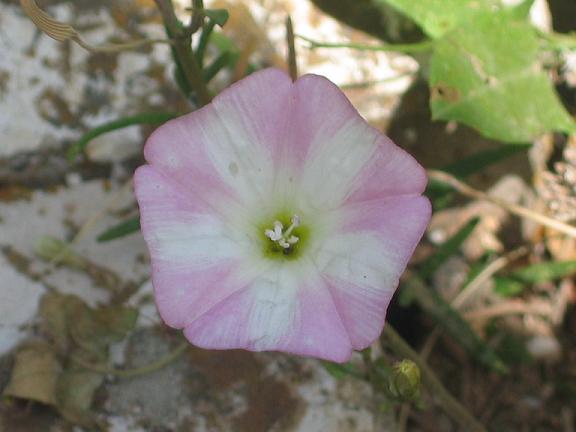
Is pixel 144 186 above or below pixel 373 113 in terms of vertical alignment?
above

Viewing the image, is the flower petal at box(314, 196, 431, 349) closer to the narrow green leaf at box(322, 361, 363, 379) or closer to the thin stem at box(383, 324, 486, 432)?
the narrow green leaf at box(322, 361, 363, 379)

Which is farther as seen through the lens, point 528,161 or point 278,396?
point 528,161

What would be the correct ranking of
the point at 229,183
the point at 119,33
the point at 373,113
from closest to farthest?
the point at 229,183
the point at 119,33
the point at 373,113

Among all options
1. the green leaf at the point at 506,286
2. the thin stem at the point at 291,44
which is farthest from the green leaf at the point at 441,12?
the green leaf at the point at 506,286

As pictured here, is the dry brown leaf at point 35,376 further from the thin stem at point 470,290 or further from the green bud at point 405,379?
the thin stem at point 470,290

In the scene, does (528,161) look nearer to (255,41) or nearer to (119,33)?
(255,41)

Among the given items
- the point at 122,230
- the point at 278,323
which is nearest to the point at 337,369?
the point at 278,323

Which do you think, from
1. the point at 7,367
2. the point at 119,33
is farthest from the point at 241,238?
the point at 119,33

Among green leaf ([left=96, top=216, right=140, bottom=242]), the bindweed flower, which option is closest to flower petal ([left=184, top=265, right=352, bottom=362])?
the bindweed flower
